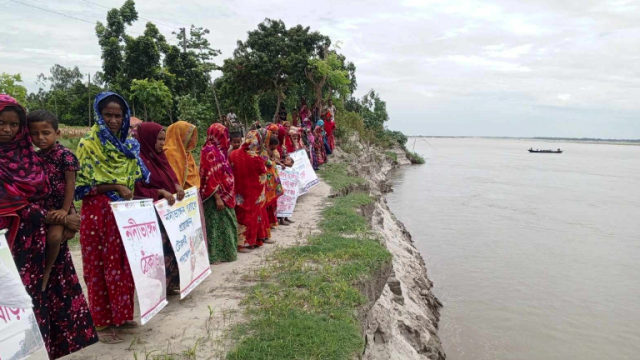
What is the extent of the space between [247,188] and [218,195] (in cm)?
84

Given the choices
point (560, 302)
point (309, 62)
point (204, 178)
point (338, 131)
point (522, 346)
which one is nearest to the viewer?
point (204, 178)

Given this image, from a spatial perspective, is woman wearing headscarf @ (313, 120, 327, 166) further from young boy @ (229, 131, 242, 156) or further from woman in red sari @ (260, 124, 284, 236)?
young boy @ (229, 131, 242, 156)

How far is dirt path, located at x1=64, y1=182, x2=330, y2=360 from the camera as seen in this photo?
3.00 m

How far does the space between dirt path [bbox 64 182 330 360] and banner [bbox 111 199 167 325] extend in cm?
21

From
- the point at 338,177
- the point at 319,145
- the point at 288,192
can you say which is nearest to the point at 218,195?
the point at 288,192

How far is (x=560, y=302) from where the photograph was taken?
996 cm

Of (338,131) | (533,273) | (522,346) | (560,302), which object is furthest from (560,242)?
(338,131)

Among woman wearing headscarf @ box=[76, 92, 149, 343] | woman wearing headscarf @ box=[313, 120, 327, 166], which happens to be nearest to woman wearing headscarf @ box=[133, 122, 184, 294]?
woman wearing headscarf @ box=[76, 92, 149, 343]

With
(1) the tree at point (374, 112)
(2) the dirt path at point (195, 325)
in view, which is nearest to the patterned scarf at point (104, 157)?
(2) the dirt path at point (195, 325)

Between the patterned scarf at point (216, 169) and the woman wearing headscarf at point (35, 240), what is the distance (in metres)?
2.09

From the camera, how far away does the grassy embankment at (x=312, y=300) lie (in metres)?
3.09

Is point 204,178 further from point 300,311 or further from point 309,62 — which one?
point 309,62

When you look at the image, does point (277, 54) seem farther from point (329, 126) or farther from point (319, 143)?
point (319, 143)

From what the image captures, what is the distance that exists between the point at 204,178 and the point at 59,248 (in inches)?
87.3
